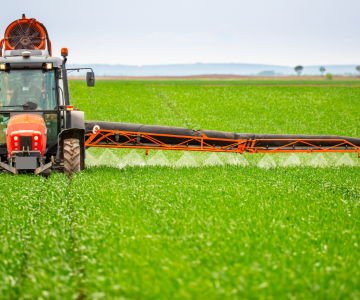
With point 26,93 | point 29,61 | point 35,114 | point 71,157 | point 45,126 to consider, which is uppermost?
point 29,61

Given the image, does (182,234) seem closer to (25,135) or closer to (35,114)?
(25,135)

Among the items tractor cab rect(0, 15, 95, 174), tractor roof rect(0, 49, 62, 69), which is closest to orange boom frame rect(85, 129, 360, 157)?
tractor cab rect(0, 15, 95, 174)

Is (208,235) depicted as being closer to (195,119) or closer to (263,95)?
(195,119)

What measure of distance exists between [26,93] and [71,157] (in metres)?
1.83

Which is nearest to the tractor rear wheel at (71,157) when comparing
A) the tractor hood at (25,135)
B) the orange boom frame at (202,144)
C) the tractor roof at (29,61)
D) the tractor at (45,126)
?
→ the tractor at (45,126)

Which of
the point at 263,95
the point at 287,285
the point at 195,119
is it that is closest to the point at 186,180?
the point at 287,285

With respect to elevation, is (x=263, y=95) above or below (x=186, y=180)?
above

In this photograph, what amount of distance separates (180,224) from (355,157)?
409 inches

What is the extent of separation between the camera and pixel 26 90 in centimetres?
902

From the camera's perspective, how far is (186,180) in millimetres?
8336

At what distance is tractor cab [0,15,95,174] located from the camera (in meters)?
8.34

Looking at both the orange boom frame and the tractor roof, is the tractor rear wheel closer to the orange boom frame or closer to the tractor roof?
the orange boom frame

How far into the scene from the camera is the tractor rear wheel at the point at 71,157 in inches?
344

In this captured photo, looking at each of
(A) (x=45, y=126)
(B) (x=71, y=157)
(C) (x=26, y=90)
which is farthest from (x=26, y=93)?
(B) (x=71, y=157)
